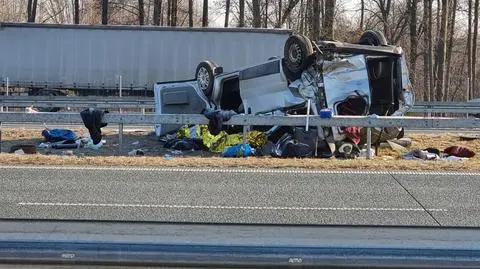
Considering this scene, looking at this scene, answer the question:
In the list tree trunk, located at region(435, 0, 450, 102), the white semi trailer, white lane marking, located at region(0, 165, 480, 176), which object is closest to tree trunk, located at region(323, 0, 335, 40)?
the white semi trailer

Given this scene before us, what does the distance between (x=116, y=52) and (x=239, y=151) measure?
21.1 meters

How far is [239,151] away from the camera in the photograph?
12875mm

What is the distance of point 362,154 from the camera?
13289 millimetres

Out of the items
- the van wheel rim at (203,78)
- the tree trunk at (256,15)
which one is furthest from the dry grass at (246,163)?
the tree trunk at (256,15)

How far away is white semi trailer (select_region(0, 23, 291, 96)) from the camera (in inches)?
1266

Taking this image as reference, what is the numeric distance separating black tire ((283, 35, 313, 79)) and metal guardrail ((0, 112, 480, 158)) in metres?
1.07

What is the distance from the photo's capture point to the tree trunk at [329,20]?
120 feet

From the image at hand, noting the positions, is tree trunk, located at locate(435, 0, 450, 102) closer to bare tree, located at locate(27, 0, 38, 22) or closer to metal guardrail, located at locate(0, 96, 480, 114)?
metal guardrail, located at locate(0, 96, 480, 114)

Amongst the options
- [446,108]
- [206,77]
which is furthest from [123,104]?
[446,108]

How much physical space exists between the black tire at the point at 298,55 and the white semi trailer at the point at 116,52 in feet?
61.5

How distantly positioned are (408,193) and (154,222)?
3.61m

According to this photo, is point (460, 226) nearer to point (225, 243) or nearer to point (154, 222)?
point (225, 243)

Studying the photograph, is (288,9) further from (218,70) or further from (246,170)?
(246,170)

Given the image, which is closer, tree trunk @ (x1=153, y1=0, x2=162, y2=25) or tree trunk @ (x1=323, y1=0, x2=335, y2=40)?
tree trunk @ (x1=323, y1=0, x2=335, y2=40)
